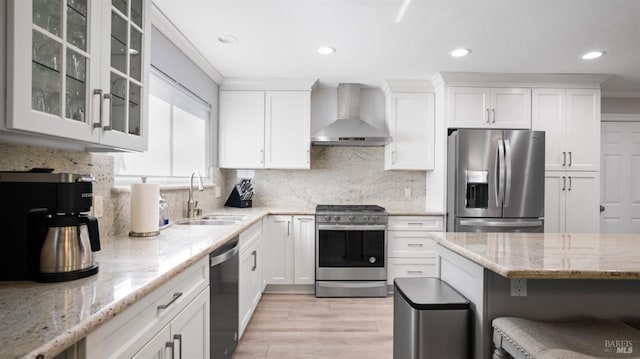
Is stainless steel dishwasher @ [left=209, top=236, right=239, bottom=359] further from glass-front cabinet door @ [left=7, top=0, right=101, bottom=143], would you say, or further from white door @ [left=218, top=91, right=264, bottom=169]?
white door @ [left=218, top=91, right=264, bottom=169]

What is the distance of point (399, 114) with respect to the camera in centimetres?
383

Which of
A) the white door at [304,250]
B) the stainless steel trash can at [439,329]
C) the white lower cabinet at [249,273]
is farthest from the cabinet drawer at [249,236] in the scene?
the stainless steel trash can at [439,329]

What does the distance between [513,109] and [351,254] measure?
2.32 metres

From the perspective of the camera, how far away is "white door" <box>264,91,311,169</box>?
151 inches

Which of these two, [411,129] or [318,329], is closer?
[318,329]

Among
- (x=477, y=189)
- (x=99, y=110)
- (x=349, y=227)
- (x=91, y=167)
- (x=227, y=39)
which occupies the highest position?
(x=227, y=39)

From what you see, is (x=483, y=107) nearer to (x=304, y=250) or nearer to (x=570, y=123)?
(x=570, y=123)

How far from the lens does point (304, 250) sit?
3596mm

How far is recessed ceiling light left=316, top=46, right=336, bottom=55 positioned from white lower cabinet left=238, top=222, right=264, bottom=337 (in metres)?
1.63

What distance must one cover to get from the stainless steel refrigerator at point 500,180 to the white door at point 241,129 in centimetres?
216

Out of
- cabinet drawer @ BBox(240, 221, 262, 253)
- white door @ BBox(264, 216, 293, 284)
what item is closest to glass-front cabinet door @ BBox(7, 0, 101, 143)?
cabinet drawer @ BBox(240, 221, 262, 253)

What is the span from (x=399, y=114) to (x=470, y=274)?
8.33 ft

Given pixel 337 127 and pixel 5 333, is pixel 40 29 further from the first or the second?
pixel 337 127

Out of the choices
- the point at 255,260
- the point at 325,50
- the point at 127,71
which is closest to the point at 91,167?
the point at 127,71
